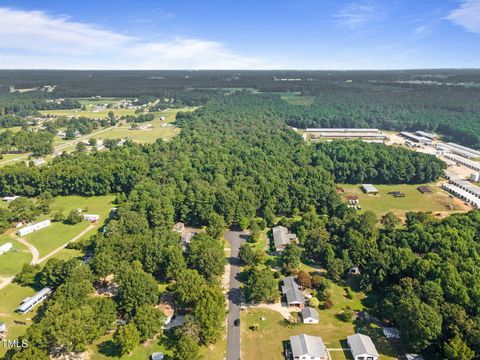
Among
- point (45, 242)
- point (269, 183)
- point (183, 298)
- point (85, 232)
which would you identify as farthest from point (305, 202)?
point (45, 242)

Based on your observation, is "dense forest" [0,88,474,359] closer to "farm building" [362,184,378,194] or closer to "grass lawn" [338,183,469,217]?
"farm building" [362,184,378,194]

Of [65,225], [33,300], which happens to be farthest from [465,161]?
[33,300]

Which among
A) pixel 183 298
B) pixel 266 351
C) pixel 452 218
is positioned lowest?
pixel 266 351

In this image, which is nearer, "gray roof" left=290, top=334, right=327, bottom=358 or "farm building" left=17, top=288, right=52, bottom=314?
"gray roof" left=290, top=334, right=327, bottom=358

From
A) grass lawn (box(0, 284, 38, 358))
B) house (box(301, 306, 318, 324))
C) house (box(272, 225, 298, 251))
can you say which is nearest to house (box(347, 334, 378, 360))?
house (box(301, 306, 318, 324))

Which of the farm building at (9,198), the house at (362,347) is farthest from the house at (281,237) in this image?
the farm building at (9,198)

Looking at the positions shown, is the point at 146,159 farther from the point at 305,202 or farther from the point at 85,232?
the point at 305,202
